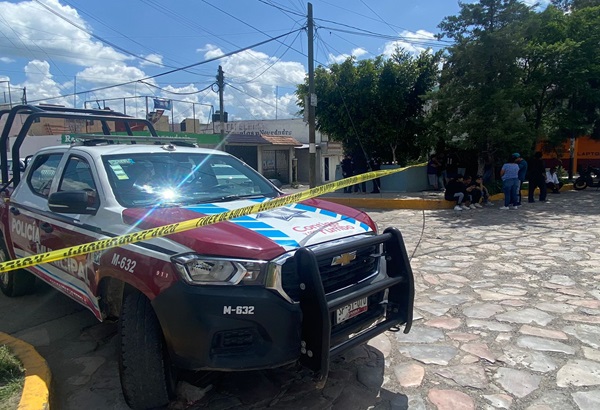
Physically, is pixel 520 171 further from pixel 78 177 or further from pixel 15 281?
pixel 15 281

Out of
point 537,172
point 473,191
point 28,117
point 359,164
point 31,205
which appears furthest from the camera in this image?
point 359,164

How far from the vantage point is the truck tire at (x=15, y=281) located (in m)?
5.16

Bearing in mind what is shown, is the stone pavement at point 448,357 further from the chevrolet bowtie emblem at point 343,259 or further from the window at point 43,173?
the window at point 43,173

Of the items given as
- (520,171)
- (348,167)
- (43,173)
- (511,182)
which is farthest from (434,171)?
(43,173)

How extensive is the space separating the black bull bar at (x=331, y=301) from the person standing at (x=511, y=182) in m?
9.38

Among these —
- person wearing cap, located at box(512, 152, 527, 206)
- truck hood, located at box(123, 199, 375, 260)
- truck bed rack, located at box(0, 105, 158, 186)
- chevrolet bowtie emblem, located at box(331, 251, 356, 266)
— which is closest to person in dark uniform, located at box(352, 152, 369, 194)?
person wearing cap, located at box(512, 152, 527, 206)

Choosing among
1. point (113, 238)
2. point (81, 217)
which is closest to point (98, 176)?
point (81, 217)

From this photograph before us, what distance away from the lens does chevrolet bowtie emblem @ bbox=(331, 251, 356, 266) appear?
9.36 ft

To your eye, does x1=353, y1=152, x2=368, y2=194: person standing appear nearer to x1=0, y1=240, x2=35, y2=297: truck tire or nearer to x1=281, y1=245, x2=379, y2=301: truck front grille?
x1=0, y1=240, x2=35, y2=297: truck tire

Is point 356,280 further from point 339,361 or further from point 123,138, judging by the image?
point 123,138

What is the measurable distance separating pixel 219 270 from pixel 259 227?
43 centimetres

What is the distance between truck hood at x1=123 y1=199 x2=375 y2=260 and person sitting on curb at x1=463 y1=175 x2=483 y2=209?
9.45 metres

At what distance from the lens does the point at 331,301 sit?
2.65 metres

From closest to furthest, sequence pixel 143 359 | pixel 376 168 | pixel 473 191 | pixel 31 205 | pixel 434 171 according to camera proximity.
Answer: pixel 143 359 → pixel 31 205 → pixel 473 191 → pixel 434 171 → pixel 376 168
